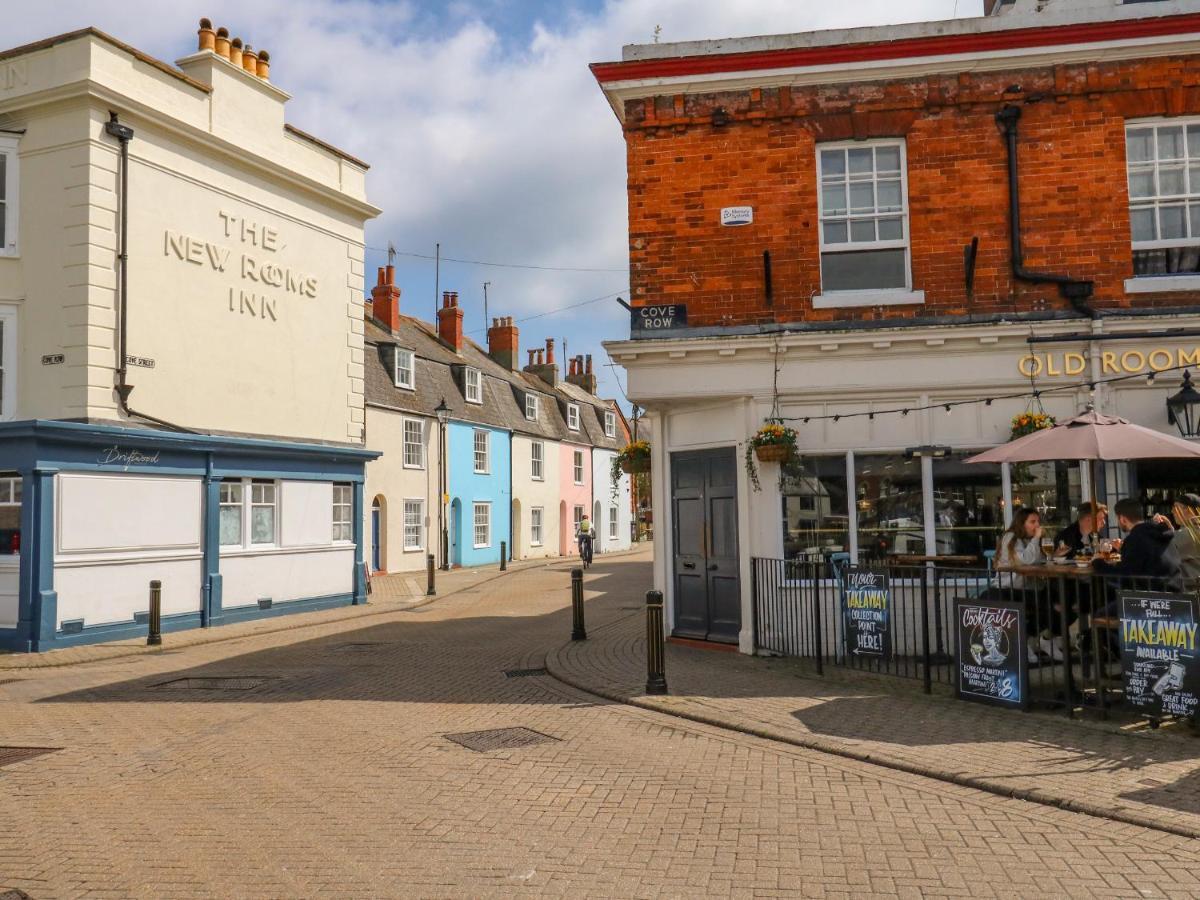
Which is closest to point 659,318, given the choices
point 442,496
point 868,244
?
point 868,244

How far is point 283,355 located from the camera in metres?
20.4

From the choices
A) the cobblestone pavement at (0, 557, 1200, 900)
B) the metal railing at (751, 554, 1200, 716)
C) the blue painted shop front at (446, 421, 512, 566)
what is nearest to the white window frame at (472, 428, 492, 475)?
the blue painted shop front at (446, 421, 512, 566)

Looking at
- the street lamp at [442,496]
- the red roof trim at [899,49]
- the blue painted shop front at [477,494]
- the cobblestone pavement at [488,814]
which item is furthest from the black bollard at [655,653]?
the blue painted shop front at [477,494]

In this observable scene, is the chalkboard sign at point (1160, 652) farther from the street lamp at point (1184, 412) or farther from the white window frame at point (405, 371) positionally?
the white window frame at point (405, 371)

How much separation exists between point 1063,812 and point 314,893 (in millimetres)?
4439

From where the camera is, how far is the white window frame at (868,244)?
1249 cm

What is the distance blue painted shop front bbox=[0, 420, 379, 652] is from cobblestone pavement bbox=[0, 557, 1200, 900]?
5060 millimetres

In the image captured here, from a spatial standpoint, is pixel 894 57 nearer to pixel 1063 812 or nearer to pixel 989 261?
pixel 989 261

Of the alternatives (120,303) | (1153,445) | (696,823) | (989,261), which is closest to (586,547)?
(120,303)

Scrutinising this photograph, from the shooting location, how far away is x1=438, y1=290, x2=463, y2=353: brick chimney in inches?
1510

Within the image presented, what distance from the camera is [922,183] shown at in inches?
489

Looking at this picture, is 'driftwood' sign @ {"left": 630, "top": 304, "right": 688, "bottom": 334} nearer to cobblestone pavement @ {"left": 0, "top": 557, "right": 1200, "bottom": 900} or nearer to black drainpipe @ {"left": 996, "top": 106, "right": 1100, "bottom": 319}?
black drainpipe @ {"left": 996, "top": 106, "right": 1100, "bottom": 319}

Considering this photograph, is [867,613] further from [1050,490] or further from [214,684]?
[214,684]

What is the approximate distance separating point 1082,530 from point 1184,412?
7.86 ft
